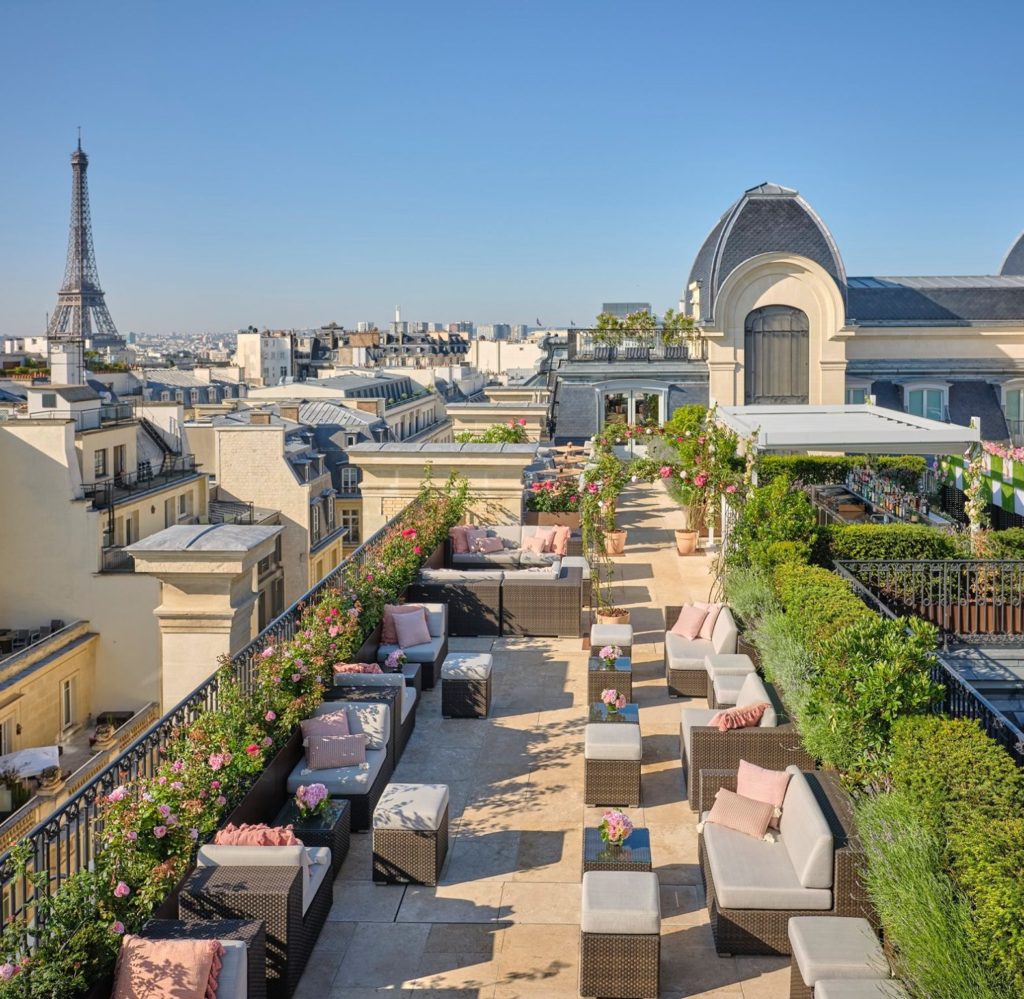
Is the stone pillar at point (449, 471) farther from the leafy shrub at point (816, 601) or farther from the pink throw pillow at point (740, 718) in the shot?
the pink throw pillow at point (740, 718)

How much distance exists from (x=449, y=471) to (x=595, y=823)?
7.74 m

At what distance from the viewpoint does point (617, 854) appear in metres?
6.00

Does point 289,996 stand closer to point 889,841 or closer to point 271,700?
point 271,700

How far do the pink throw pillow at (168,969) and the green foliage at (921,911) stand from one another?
2.80m

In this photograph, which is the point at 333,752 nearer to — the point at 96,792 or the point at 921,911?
the point at 96,792

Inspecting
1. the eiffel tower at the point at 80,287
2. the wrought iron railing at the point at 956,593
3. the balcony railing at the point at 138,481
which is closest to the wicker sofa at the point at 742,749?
the wrought iron railing at the point at 956,593

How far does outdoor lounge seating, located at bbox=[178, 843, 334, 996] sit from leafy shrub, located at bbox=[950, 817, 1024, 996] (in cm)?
299

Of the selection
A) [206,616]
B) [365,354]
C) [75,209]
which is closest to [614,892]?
[206,616]

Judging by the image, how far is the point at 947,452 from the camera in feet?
43.8

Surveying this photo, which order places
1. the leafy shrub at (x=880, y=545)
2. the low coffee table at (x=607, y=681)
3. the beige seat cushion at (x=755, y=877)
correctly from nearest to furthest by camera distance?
the beige seat cushion at (x=755, y=877) < the low coffee table at (x=607, y=681) < the leafy shrub at (x=880, y=545)

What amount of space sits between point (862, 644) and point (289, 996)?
12.4ft

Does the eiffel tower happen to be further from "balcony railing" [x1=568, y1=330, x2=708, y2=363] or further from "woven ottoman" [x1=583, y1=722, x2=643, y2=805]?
"woven ottoman" [x1=583, y1=722, x2=643, y2=805]

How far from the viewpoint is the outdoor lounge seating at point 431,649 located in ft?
33.4

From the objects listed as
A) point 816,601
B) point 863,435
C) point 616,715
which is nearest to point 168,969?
point 616,715
